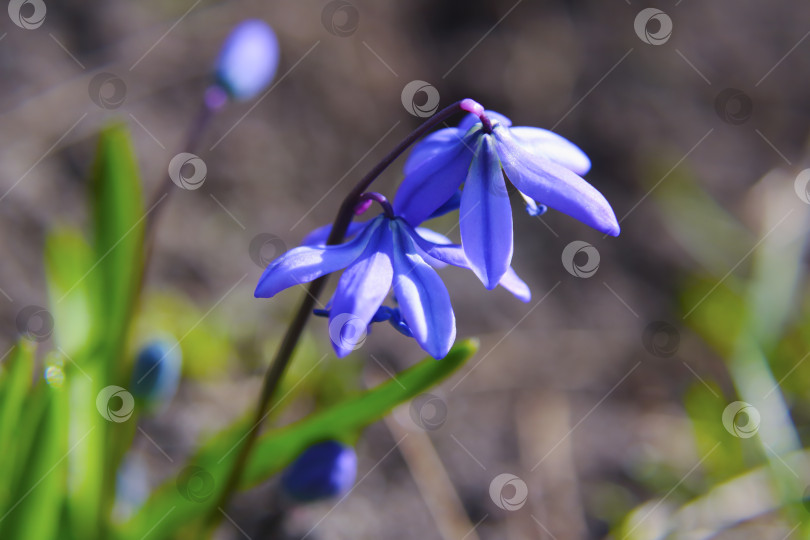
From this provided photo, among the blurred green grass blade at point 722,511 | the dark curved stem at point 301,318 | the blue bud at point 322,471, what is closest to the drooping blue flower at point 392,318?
the dark curved stem at point 301,318

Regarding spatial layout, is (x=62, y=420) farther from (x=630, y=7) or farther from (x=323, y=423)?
(x=630, y=7)

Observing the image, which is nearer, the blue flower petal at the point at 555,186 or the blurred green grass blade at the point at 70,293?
the blue flower petal at the point at 555,186

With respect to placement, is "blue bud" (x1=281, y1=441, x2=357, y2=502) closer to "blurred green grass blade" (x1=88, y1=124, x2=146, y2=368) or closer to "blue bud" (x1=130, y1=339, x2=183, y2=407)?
"blue bud" (x1=130, y1=339, x2=183, y2=407)

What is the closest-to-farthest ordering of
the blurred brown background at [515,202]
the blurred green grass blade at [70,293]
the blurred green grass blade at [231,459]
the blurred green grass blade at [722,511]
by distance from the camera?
the blurred green grass blade at [231,459] → the blurred green grass blade at [70,293] → the blurred green grass blade at [722,511] → the blurred brown background at [515,202]

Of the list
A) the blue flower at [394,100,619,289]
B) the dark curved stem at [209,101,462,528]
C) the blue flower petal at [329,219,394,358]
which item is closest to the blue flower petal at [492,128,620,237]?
the blue flower at [394,100,619,289]

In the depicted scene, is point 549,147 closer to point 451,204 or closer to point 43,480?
point 451,204

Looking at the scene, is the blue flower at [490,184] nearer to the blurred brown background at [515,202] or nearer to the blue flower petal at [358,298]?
the blue flower petal at [358,298]
